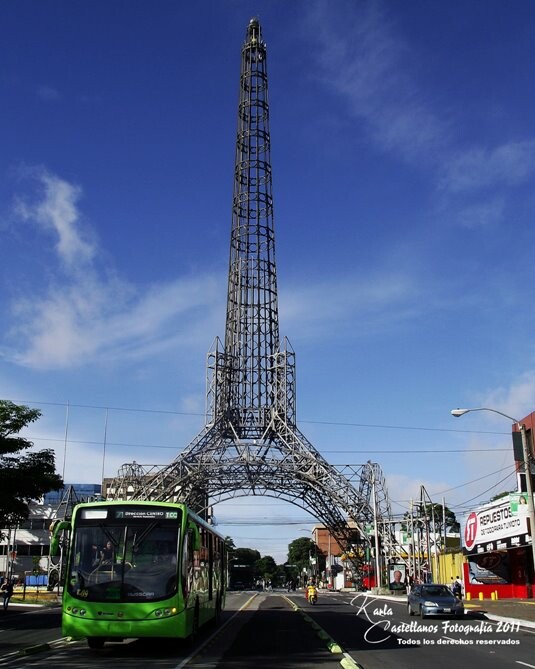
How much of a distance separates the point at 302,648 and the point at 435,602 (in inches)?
456

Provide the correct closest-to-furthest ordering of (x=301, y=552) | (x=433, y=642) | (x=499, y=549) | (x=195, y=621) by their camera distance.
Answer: (x=195, y=621) < (x=433, y=642) < (x=499, y=549) < (x=301, y=552)

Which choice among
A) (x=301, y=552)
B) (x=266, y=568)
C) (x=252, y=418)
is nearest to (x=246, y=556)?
(x=266, y=568)

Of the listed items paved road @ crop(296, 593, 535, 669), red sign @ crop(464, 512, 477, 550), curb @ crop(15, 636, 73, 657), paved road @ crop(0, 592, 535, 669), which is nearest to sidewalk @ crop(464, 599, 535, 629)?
paved road @ crop(296, 593, 535, 669)

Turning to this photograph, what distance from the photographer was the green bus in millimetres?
14766

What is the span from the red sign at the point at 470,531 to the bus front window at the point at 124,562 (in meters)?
34.1

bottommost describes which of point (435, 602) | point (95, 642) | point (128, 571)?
point (95, 642)

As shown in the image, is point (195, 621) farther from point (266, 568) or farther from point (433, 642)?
point (266, 568)

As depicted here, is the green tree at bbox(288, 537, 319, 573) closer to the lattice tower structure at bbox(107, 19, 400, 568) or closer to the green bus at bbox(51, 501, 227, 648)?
the lattice tower structure at bbox(107, 19, 400, 568)

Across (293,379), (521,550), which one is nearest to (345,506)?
(293,379)

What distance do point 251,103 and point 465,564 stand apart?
41.2m

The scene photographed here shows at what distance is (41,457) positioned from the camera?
33.1 meters

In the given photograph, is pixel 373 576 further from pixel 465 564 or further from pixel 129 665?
pixel 129 665

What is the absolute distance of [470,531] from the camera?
153 ft

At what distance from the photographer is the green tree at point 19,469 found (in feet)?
103
